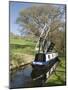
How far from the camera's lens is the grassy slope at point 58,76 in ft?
7.33

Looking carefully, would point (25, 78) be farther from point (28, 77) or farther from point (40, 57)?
point (40, 57)

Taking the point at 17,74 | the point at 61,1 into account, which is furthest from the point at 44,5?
the point at 17,74

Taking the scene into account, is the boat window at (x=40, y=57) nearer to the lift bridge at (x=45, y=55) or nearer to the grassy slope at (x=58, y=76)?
the lift bridge at (x=45, y=55)

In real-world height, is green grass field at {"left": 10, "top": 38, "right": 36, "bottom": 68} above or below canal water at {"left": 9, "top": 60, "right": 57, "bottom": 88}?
above

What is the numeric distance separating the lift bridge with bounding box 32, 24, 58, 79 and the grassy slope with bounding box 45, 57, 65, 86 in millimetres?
45

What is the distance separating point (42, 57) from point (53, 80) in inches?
10.2

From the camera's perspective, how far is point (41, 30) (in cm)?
222

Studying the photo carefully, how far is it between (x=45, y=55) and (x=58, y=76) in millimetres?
254

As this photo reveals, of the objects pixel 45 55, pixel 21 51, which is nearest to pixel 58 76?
pixel 45 55

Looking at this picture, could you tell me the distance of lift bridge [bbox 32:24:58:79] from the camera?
2.21 metres

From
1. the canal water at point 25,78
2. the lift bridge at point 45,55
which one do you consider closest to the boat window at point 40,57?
the lift bridge at point 45,55

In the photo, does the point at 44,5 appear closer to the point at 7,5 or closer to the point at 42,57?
the point at 7,5

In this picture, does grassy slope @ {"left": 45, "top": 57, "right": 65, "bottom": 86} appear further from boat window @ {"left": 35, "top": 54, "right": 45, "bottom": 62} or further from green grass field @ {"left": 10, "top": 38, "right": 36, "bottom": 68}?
green grass field @ {"left": 10, "top": 38, "right": 36, "bottom": 68}

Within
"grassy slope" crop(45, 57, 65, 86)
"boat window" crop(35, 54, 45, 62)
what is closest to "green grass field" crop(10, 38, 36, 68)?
"boat window" crop(35, 54, 45, 62)
